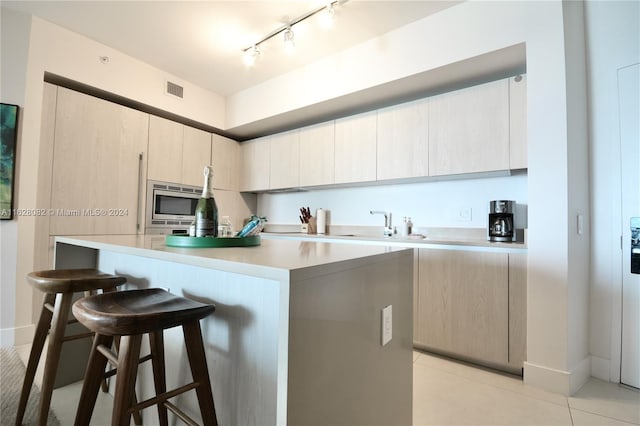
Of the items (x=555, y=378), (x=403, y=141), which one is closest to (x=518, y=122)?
(x=403, y=141)

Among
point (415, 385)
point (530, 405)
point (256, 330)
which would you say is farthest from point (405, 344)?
point (530, 405)

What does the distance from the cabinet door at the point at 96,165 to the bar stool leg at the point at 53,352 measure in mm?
1841

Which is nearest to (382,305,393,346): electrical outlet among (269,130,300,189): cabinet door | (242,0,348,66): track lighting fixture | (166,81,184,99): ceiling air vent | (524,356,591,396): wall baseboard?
(524,356,591,396): wall baseboard

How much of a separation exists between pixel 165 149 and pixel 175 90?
2.24ft

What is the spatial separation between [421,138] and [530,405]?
1.99 m

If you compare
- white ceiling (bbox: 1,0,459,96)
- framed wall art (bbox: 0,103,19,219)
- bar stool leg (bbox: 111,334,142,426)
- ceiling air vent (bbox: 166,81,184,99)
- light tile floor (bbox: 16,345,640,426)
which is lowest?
light tile floor (bbox: 16,345,640,426)

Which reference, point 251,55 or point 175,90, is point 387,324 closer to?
point 251,55

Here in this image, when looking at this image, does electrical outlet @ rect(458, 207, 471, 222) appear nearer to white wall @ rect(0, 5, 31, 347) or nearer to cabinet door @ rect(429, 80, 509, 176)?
cabinet door @ rect(429, 80, 509, 176)

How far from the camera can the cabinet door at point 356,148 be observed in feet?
9.87

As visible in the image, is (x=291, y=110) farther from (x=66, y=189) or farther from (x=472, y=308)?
(x=472, y=308)

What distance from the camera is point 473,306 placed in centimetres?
218

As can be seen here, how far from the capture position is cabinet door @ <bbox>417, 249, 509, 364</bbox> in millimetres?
2086

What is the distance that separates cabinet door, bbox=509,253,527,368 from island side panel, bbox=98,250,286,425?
181 cm

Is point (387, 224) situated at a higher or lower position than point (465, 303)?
higher
